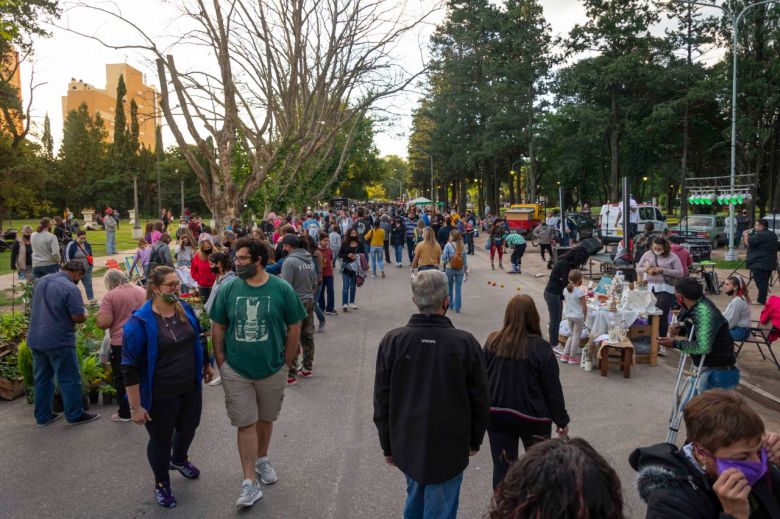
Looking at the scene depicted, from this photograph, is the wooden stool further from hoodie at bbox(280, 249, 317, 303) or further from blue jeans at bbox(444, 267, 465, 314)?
blue jeans at bbox(444, 267, 465, 314)

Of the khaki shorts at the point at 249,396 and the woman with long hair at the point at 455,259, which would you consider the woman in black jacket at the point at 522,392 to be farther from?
the woman with long hair at the point at 455,259

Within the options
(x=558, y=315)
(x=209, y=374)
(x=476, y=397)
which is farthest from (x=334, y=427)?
(x=558, y=315)

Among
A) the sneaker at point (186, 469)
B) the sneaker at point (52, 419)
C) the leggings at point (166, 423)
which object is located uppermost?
the leggings at point (166, 423)

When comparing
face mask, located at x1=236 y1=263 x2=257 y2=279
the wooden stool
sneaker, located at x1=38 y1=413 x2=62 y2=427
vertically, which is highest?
face mask, located at x1=236 y1=263 x2=257 y2=279

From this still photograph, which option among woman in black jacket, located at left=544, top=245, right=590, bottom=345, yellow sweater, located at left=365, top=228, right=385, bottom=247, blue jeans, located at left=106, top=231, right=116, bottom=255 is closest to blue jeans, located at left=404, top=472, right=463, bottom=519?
woman in black jacket, located at left=544, top=245, right=590, bottom=345

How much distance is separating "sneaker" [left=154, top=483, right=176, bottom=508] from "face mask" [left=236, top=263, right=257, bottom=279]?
162 centimetres

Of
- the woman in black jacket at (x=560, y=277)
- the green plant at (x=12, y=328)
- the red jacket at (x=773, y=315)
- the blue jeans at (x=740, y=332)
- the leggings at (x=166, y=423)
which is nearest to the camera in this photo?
the leggings at (x=166, y=423)

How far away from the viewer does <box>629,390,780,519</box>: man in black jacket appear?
6.43 ft

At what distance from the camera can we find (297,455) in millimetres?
5352

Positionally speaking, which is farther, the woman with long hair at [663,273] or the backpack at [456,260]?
the backpack at [456,260]

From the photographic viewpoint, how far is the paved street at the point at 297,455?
4434 mm

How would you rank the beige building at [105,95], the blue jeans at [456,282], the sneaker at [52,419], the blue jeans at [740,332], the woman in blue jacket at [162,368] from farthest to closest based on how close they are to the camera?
the beige building at [105,95], the blue jeans at [456,282], the blue jeans at [740,332], the sneaker at [52,419], the woman in blue jacket at [162,368]

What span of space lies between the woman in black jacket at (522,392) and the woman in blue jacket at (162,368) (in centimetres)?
220

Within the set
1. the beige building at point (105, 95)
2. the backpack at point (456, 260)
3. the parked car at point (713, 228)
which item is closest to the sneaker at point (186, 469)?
the backpack at point (456, 260)
